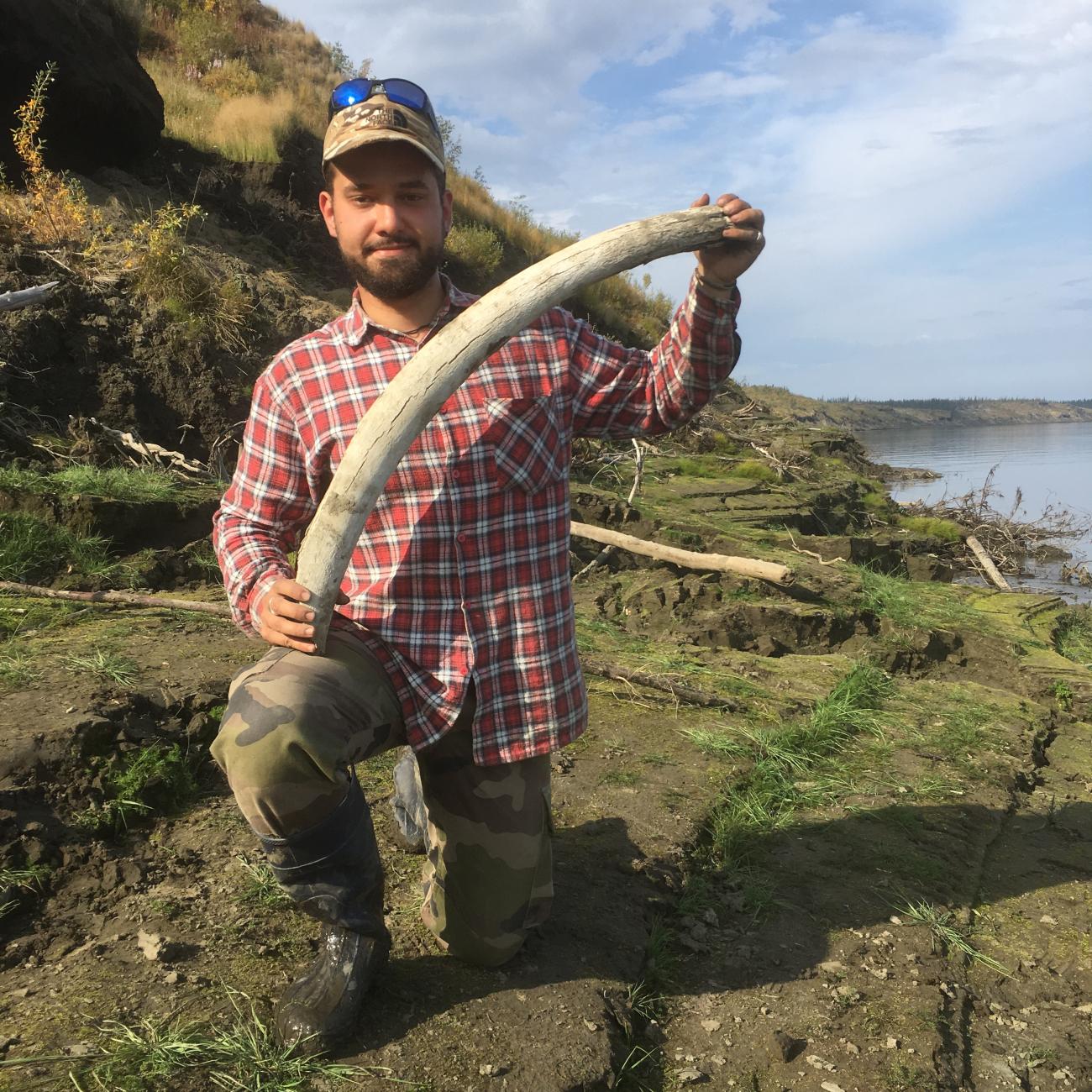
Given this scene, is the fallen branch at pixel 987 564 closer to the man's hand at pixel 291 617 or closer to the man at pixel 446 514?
the man at pixel 446 514

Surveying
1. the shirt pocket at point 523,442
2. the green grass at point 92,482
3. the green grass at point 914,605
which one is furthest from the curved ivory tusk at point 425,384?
the green grass at point 914,605

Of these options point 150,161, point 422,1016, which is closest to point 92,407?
point 150,161

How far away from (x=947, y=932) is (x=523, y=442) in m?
1.86

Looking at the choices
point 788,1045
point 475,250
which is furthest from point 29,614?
point 475,250

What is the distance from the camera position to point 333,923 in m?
2.08

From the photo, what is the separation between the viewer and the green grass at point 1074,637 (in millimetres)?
6082

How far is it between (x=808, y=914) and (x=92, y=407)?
6617mm

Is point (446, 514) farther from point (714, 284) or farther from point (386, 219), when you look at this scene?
point (714, 284)

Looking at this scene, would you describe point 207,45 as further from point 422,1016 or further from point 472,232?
point 422,1016

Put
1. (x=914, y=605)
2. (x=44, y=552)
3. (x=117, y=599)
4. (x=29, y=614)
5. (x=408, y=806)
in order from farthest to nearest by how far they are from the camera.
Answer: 1. (x=914, y=605)
2. (x=44, y=552)
3. (x=117, y=599)
4. (x=29, y=614)
5. (x=408, y=806)

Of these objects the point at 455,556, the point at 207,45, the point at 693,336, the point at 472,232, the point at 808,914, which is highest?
the point at 207,45

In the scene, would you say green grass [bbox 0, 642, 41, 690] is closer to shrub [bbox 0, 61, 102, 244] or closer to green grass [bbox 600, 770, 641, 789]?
green grass [bbox 600, 770, 641, 789]

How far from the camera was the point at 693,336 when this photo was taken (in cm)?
240

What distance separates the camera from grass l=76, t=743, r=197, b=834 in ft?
8.98
